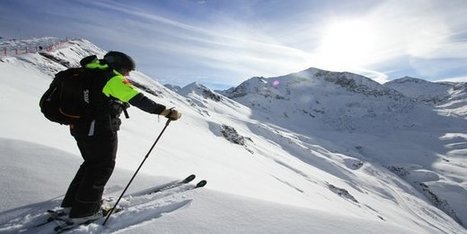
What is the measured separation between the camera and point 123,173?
6.85m

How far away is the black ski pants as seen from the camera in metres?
4.96

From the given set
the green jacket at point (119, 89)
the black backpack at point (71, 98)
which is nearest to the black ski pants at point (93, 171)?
the black backpack at point (71, 98)

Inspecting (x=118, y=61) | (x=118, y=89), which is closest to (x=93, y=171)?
(x=118, y=89)

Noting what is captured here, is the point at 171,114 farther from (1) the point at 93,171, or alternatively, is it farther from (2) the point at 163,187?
(2) the point at 163,187

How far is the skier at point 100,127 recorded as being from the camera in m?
4.92

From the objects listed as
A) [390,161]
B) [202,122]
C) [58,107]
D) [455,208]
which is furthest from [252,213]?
[390,161]

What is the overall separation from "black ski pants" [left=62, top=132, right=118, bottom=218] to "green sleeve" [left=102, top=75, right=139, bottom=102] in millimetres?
570

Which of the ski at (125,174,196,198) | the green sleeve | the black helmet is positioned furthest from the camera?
the ski at (125,174,196,198)

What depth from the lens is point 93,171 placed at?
16.6 feet

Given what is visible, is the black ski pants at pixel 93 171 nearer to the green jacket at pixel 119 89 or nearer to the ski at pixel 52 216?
the ski at pixel 52 216

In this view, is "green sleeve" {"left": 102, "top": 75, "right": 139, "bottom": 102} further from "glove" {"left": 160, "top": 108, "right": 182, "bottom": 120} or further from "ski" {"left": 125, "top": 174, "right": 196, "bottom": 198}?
"ski" {"left": 125, "top": 174, "right": 196, "bottom": 198}

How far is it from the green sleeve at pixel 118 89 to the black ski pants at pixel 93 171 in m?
0.57

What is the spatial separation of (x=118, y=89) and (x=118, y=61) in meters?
0.55

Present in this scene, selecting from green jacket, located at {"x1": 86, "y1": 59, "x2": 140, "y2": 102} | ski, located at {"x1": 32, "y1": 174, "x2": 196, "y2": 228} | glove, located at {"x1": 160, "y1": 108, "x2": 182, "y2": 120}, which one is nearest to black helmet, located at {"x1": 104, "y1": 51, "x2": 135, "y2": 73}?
green jacket, located at {"x1": 86, "y1": 59, "x2": 140, "y2": 102}
